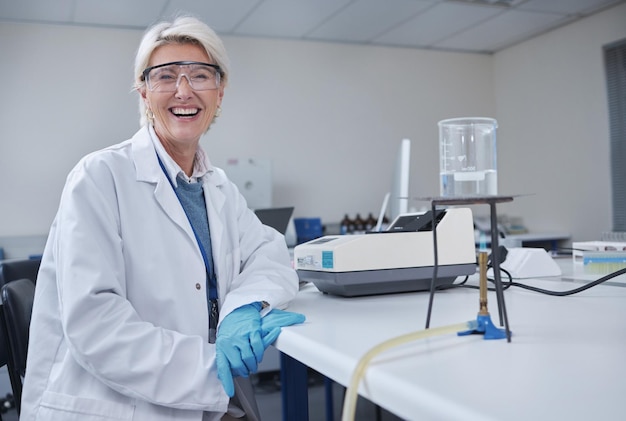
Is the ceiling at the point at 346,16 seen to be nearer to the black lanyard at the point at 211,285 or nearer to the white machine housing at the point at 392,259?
the black lanyard at the point at 211,285

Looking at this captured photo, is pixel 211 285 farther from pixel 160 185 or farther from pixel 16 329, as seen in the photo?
pixel 16 329

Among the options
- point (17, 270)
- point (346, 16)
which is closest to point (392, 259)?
point (17, 270)

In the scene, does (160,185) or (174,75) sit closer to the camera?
(160,185)

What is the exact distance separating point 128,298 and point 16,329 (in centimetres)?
36

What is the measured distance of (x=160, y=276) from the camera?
4.07 ft

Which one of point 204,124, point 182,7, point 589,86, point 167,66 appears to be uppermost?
point 182,7

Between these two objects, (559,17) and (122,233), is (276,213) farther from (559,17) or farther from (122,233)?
(559,17)

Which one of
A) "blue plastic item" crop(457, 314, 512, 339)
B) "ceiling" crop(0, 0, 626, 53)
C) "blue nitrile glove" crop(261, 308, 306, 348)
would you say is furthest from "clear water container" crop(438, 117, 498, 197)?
"ceiling" crop(0, 0, 626, 53)

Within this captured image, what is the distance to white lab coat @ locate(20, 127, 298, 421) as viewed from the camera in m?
1.08

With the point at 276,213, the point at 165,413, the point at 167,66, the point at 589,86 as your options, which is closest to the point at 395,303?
the point at 165,413

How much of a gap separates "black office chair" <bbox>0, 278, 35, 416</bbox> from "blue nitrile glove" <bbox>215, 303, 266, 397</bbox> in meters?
0.57

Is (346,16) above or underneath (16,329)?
above

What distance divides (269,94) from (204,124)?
3.57 meters

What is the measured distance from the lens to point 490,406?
62cm
